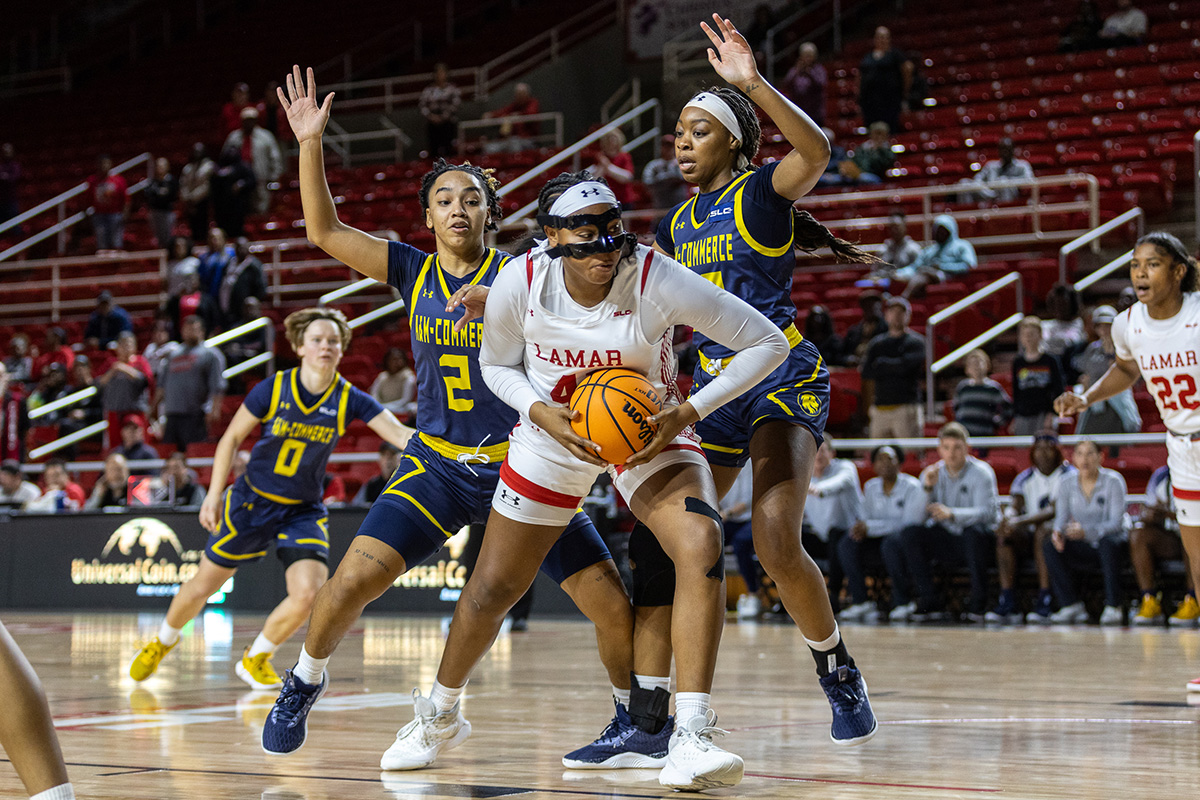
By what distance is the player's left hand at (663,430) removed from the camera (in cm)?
408

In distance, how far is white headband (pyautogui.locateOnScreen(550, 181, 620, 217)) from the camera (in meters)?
4.20

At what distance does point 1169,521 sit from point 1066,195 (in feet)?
20.7

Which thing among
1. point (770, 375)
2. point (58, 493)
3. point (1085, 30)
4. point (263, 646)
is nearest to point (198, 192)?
point (58, 493)

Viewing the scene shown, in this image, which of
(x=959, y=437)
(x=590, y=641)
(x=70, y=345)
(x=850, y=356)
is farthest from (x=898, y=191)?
(x=70, y=345)

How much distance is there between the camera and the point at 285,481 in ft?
25.0

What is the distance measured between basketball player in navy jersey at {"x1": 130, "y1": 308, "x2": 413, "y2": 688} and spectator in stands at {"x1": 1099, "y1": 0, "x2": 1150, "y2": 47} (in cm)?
1373

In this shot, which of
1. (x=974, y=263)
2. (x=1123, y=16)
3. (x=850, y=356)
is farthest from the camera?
(x=1123, y=16)

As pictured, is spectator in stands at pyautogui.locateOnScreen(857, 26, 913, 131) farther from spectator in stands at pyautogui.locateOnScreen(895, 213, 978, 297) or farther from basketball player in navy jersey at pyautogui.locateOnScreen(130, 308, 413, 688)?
basketball player in navy jersey at pyautogui.locateOnScreen(130, 308, 413, 688)

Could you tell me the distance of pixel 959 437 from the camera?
11.3 m

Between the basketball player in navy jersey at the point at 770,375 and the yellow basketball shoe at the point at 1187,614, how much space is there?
22.2 ft

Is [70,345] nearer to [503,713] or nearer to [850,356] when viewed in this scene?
[850,356]

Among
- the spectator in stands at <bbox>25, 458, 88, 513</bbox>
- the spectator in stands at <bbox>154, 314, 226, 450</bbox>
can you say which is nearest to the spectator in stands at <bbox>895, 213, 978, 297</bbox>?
the spectator in stands at <bbox>154, 314, 226, 450</bbox>

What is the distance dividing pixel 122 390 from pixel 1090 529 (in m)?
10.4

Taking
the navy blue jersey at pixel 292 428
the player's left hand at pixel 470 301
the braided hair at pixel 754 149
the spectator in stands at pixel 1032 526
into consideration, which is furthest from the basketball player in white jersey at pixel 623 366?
the spectator in stands at pixel 1032 526
